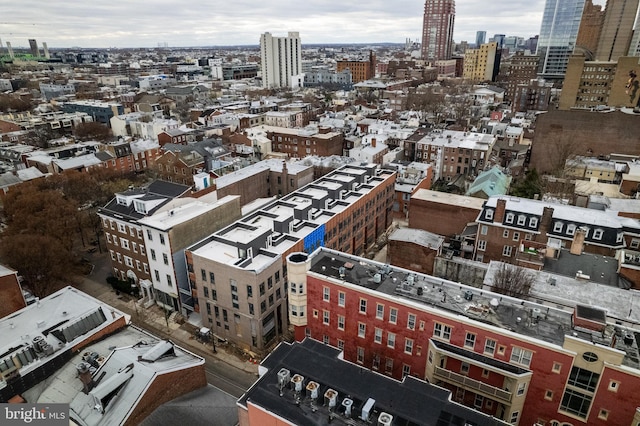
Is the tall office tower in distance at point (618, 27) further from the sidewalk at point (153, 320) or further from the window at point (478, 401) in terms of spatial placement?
the sidewalk at point (153, 320)

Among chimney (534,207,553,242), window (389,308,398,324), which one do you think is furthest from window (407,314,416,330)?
chimney (534,207,553,242)

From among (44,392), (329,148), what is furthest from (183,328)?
(329,148)

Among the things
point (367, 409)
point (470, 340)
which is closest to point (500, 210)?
point (470, 340)

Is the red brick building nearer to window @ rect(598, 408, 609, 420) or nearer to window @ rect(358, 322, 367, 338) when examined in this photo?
window @ rect(598, 408, 609, 420)

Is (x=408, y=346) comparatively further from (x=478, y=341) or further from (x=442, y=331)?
(x=478, y=341)

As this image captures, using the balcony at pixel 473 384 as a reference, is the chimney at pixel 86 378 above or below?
above

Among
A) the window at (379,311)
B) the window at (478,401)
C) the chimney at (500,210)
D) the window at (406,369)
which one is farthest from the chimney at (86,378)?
the chimney at (500,210)
